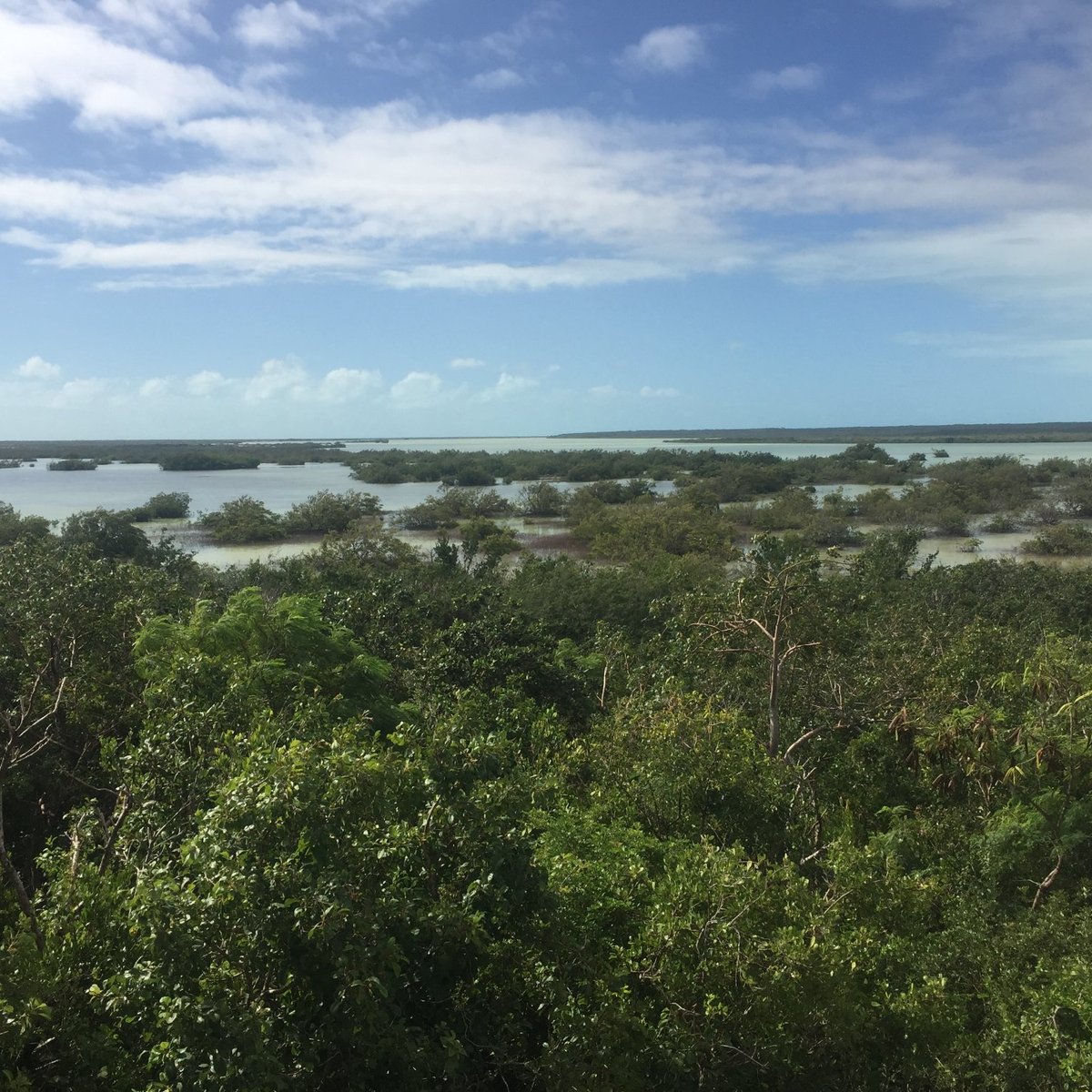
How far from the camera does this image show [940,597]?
859 inches

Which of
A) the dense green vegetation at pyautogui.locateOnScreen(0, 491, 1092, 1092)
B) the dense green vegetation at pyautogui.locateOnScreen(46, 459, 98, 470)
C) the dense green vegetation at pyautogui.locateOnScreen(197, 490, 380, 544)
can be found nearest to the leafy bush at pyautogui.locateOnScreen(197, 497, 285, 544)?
the dense green vegetation at pyautogui.locateOnScreen(197, 490, 380, 544)

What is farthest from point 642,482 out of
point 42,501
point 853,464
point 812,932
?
point 812,932

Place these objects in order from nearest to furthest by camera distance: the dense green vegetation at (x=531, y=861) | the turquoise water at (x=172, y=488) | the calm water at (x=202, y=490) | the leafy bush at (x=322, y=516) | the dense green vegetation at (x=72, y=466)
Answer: the dense green vegetation at (x=531, y=861) < the calm water at (x=202, y=490) < the leafy bush at (x=322, y=516) < the turquoise water at (x=172, y=488) < the dense green vegetation at (x=72, y=466)

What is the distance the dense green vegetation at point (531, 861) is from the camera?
3.72m

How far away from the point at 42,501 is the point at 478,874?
4649cm

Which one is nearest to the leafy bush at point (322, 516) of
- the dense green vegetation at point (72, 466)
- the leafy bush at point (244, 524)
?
the leafy bush at point (244, 524)

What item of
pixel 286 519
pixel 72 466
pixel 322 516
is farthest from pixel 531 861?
pixel 72 466

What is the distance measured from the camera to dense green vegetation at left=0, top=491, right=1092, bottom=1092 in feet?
12.2

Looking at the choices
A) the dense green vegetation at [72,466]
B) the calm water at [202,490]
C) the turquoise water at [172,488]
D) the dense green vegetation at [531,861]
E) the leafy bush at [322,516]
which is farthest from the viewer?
the dense green vegetation at [72,466]

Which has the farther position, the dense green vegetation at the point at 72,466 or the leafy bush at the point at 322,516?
the dense green vegetation at the point at 72,466

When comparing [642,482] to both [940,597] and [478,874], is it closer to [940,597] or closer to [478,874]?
[940,597]

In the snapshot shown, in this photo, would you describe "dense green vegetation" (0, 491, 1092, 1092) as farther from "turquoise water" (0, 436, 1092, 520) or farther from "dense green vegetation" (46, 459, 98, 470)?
"dense green vegetation" (46, 459, 98, 470)

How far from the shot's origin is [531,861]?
187 inches

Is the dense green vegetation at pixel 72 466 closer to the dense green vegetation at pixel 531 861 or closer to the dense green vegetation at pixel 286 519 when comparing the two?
the dense green vegetation at pixel 286 519
